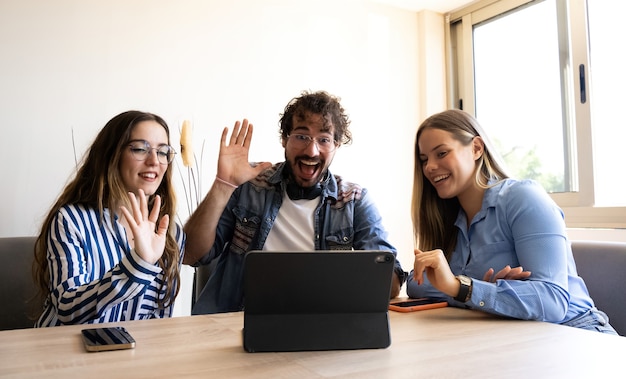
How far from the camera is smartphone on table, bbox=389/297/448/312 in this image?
133cm

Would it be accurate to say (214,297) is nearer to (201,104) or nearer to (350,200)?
(350,200)

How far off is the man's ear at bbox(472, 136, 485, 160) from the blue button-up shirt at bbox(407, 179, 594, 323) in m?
0.14

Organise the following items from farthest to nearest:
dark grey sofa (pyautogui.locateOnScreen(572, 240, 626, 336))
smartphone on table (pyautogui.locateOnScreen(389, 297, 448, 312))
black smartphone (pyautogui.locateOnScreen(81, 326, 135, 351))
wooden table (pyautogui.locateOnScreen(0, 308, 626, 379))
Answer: dark grey sofa (pyautogui.locateOnScreen(572, 240, 626, 336)) < smartphone on table (pyautogui.locateOnScreen(389, 297, 448, 312)) < black smartphone (pyautogui.locateOnScreen(81, 326, 135, 351)) < wooden table (pyautogui.locateOnScreen(0, 308, 626, 379))

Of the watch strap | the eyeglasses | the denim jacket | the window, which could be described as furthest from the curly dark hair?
the window

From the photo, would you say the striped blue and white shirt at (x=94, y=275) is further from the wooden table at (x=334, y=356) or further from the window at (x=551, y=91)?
the window at (x=551, y=91)

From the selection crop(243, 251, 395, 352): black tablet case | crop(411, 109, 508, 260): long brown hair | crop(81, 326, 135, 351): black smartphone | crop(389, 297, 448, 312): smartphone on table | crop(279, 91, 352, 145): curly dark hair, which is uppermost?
crop(279, 91, 352, 145): curly dark hair

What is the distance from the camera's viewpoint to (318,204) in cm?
193

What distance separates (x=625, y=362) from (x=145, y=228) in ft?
3.47

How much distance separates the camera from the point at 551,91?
3.04 meters

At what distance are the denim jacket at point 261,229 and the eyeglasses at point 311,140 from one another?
137 mm

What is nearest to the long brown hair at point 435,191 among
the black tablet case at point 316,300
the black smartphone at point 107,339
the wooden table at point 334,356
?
the wooden table at point 334,356

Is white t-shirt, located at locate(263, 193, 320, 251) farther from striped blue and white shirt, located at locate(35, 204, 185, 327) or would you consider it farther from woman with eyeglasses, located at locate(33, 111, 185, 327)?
striped blue and white shirt, located at locate(35, 204, 185, 327)

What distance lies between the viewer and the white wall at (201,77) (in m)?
2.36

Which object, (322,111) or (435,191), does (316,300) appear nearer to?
(435,191)
